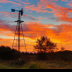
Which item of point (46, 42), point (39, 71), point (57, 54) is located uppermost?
point (46, 42)

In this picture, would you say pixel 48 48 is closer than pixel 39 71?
No

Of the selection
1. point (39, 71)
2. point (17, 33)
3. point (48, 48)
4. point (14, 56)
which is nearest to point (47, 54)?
point (48, 48)

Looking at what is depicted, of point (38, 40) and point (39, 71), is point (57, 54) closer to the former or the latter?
point (38, 40)

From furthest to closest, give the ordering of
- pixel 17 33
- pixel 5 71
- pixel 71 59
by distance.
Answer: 1. pixel 71 59
2. pixel 17 33
3. pixel 5 71

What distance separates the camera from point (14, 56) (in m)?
34.1

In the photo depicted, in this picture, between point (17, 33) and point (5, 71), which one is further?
point (17, 33)

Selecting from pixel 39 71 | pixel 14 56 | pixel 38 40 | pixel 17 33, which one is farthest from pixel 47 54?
pixel 39 71

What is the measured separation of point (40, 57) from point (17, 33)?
32.6 ft

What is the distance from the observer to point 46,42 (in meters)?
34.1

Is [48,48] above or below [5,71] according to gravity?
above

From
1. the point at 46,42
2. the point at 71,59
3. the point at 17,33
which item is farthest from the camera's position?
the point at 46,42

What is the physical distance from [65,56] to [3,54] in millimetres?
15157

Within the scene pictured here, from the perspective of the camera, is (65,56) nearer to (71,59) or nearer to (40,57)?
(71,59)

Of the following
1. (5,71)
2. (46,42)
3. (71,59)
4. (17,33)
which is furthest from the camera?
(46,42)
